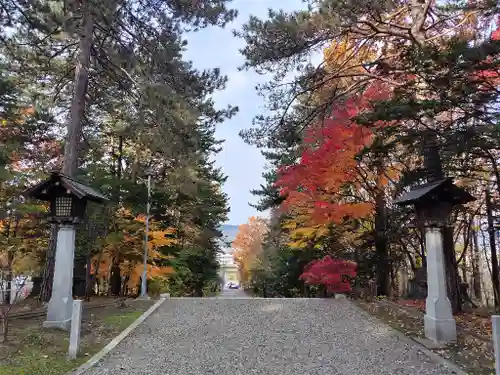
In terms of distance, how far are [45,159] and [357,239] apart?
43.8 feet

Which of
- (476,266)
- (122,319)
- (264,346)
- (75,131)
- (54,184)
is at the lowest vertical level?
(264,346)

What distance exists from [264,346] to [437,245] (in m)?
3.74

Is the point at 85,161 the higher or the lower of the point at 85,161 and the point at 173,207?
the higher

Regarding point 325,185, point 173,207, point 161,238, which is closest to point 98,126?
point 173,207


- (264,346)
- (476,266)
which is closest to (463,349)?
(264,346)

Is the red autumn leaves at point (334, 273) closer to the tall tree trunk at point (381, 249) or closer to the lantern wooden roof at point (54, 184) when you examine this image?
the tall tree trunk at point (381, 249)

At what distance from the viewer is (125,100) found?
12945 mm

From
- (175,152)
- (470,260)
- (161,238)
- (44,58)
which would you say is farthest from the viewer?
(470,260)

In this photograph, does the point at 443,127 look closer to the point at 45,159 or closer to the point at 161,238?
the point at 161,238

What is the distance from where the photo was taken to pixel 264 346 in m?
7.30

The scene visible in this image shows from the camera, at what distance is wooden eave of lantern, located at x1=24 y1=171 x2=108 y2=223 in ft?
27.4

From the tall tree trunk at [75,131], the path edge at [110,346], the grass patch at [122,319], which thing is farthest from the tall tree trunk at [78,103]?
the path edge at [110,346]

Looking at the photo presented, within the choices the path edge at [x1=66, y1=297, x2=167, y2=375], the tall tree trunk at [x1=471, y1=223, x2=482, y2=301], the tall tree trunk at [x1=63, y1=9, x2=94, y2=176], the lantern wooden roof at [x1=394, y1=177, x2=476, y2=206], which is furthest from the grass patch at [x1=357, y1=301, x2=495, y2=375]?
the tall tree trunk at [x1=471, y1=223, x2=482, y2=301]

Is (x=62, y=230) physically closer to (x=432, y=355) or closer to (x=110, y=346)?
(x=110, y=346)
